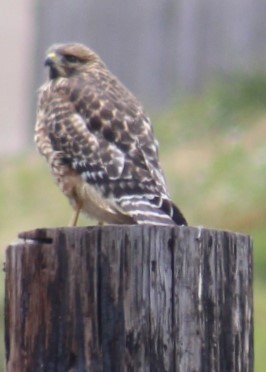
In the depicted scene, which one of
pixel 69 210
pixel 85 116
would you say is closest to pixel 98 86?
pixel 85 116

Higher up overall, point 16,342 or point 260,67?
point 260,67

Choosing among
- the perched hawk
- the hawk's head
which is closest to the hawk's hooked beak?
the hawk's head

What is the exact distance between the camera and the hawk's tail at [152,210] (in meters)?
5.78

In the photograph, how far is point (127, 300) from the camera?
426 cm

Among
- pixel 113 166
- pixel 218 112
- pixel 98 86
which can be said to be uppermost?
pixel 218 112

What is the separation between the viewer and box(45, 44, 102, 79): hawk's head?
7.91 metres

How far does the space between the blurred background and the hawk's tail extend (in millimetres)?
5664

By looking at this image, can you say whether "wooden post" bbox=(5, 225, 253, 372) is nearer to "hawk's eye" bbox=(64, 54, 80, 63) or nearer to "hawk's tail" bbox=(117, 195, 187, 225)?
"hawk's tail" bbox=(117, 195, 187, 225)

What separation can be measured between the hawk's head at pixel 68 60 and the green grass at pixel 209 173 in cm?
261

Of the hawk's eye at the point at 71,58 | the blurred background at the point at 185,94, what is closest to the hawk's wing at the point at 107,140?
the hawk's eye at the point at 71,58

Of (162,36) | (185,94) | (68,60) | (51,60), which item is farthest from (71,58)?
(162,36)

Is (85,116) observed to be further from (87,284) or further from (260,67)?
(260,67)

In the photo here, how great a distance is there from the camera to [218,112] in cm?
1538

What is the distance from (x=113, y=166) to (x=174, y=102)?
1005 cm
